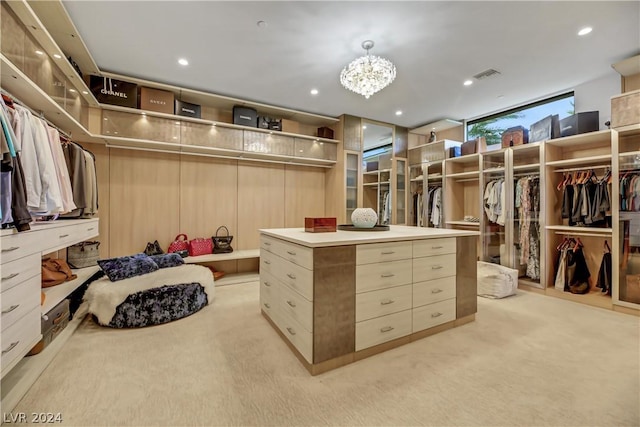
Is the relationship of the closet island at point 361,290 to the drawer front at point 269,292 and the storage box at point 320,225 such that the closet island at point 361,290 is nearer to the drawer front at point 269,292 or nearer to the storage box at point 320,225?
the drawer front at point 269,292

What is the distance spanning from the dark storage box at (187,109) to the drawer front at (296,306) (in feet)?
9.91

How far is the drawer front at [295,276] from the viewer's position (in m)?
1.78

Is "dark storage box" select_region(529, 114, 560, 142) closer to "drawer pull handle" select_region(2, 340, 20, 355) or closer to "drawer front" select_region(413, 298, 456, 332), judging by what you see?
"drawer front" select_region(413, 298, 456, 332)

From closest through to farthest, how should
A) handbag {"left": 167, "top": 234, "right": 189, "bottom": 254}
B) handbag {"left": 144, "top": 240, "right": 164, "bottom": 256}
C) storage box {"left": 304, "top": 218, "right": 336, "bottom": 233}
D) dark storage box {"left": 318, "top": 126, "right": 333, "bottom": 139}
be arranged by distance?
storage box {"left": 304, "top": 218, "right": 336, "bottom": 233} → handbag {"left": 144, "top": 240, "right": 164, "bottom": 256} → handbag {"left": 167, "top": 234, "right": 189, "bottom": 254} → dark storage box {"left": 318, "top": 126, "right": 333, "bottom": 139}

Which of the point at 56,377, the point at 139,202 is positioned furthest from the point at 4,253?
the point at 139,202

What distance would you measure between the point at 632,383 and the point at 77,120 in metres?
5.15

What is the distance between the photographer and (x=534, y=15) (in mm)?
2314

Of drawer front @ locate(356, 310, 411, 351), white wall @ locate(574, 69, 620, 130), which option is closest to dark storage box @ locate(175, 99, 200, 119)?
drawer front @ locate(356, 310, 411, 351)

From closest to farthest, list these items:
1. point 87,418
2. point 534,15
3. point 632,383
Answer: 1. point 87,418
2. point 632,383
3. point 534,15

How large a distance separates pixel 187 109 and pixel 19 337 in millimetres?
3157

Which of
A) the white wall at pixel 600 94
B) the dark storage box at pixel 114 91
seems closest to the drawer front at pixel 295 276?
the dark storage box at pixel 114 91

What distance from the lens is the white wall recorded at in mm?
3268

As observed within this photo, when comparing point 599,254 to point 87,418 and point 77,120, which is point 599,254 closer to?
point 87,418

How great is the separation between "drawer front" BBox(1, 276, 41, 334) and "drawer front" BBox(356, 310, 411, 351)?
209cm
